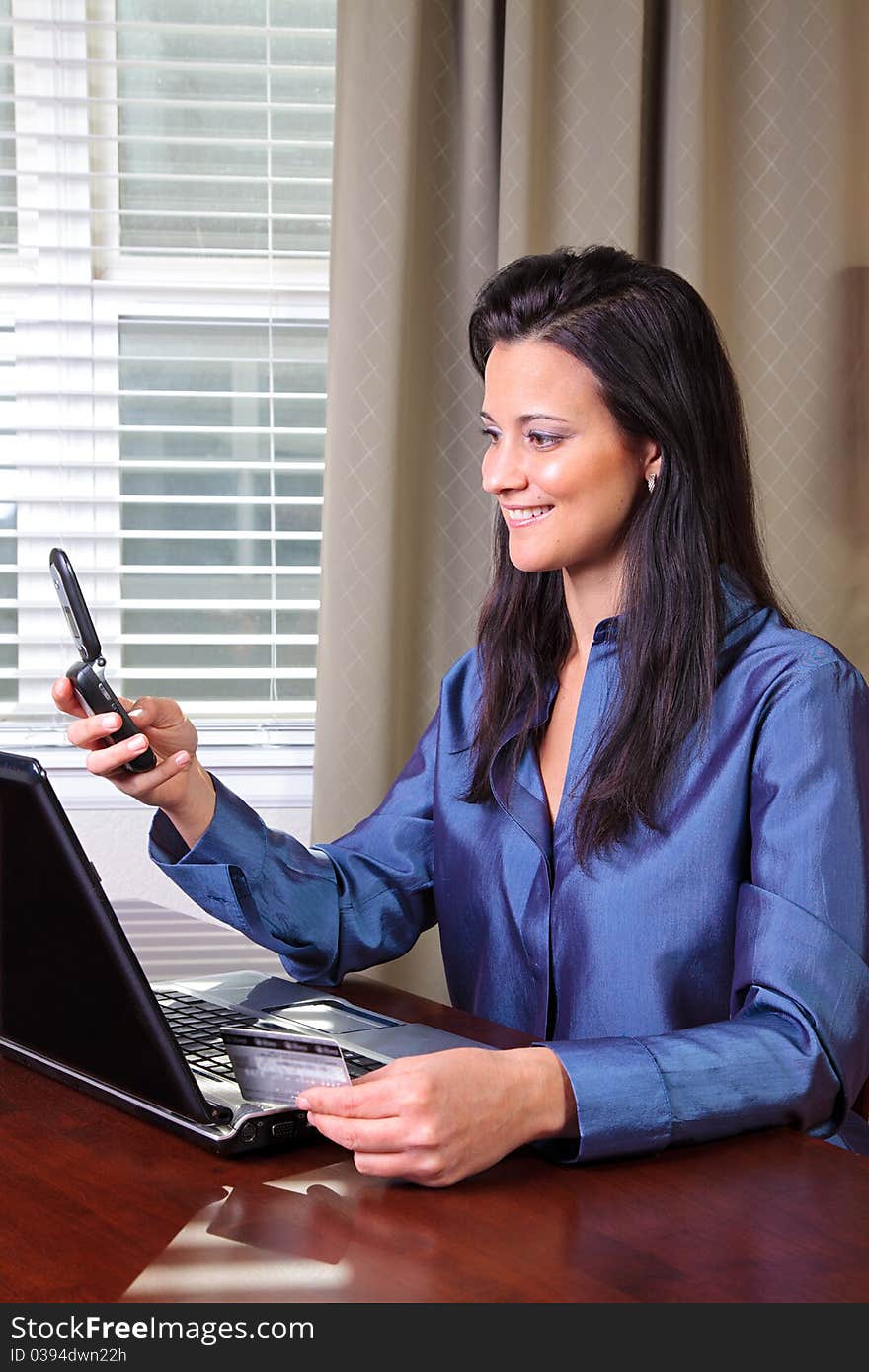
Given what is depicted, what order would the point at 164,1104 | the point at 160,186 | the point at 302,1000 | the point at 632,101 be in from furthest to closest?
the point at 160,186
the point at 632,101
the point at 302,1000
the point at 164,1104

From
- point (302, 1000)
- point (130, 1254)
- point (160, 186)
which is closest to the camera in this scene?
point (130, 1254)

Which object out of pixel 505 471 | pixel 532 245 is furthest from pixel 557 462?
pixel 532 245

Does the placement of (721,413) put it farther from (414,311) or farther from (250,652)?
(250,652)

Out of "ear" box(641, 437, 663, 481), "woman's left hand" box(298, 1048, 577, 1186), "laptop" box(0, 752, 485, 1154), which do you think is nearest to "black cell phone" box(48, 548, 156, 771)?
"laptop" box(0, 752, 485, 1154)

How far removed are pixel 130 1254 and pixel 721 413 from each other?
978mm

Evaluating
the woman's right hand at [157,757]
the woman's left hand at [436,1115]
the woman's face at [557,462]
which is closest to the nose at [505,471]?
the woman's face at [557,462]

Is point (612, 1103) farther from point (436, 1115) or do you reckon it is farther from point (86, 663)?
point (86, 663)

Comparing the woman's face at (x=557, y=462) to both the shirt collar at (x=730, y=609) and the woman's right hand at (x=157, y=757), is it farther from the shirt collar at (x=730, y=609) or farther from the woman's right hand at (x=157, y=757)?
the woman's right hand at (x=157, y=757)

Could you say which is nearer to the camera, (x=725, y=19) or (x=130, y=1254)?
(x=130, y=1254)

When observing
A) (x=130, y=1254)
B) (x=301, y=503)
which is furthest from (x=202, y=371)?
(x=130, y=1254)

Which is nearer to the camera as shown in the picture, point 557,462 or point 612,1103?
point 612,1103

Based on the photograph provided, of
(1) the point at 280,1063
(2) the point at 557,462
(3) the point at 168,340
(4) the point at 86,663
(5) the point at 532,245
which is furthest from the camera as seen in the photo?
(3) the point at 168,340

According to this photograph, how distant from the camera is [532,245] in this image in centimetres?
227

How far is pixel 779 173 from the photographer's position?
233cm
